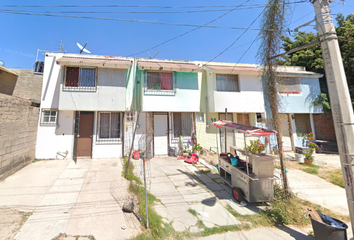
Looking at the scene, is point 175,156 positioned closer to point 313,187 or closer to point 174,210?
point 174,210

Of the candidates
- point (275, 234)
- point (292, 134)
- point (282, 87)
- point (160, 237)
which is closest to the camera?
point (160, 237)

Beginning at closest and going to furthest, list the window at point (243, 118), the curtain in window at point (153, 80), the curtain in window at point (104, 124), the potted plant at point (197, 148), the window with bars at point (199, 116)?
1. the curtain in window at point (104, 124)
2. the potted plant at point (197, 148)
3. the curtain in window at point (153, 80)
4. the window with bars at point (199, 116)
5. the window at point (243, 118)

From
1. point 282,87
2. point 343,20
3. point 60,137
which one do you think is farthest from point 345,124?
point 343,20

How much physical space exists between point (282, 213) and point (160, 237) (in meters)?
3.23

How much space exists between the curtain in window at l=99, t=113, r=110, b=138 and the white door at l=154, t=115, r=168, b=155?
2.91m

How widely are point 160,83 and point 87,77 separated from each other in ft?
14.1

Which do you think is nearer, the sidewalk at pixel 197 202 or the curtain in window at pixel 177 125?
the sidewalk at pixel 197 202

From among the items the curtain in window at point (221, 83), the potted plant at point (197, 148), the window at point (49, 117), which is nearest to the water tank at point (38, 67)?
the window at point (49, 117)

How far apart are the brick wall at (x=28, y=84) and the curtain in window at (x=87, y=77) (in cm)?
354

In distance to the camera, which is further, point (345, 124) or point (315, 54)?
point (315, 54)

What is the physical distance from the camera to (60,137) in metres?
8.22

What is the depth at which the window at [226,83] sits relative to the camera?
10422 mm

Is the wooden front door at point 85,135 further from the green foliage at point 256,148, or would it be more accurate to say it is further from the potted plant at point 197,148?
the green foliage at point 256,148

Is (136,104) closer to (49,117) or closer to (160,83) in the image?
(160,83)
